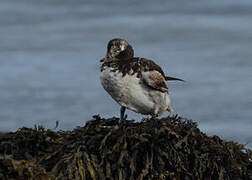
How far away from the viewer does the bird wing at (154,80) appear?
9102 millimetres

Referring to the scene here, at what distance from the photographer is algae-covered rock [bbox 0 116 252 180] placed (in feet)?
25.1

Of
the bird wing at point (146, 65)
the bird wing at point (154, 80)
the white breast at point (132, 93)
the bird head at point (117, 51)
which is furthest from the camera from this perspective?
the bird head at point (117, 51)

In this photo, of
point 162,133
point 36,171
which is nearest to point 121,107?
point 162,133

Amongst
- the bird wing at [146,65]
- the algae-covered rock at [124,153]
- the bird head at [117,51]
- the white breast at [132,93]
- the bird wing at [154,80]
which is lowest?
the algae-covered rock at [124,153]

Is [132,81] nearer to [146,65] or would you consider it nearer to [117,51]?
[146,65]

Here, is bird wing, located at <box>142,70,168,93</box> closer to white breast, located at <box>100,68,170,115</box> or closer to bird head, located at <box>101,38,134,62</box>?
white breast, located at <box>100,68,170,115</box>

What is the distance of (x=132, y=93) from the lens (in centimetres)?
902

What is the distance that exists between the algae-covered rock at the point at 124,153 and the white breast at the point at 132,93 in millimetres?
573

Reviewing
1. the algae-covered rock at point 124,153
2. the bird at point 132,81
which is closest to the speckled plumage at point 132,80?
the bird at point 132,81

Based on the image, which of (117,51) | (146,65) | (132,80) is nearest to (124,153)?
(132,80)

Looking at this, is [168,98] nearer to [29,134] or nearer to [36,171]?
[29,134]

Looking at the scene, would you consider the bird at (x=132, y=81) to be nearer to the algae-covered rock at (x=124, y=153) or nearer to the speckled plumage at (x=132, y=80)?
the speckled plumage at (x=132, y=80)

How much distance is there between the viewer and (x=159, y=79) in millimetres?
9297

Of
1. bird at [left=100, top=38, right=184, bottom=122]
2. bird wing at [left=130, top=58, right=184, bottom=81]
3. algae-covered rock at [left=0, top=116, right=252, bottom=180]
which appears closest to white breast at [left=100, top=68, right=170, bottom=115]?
bird at [left=100, top=38, right=184, bottom=122]
